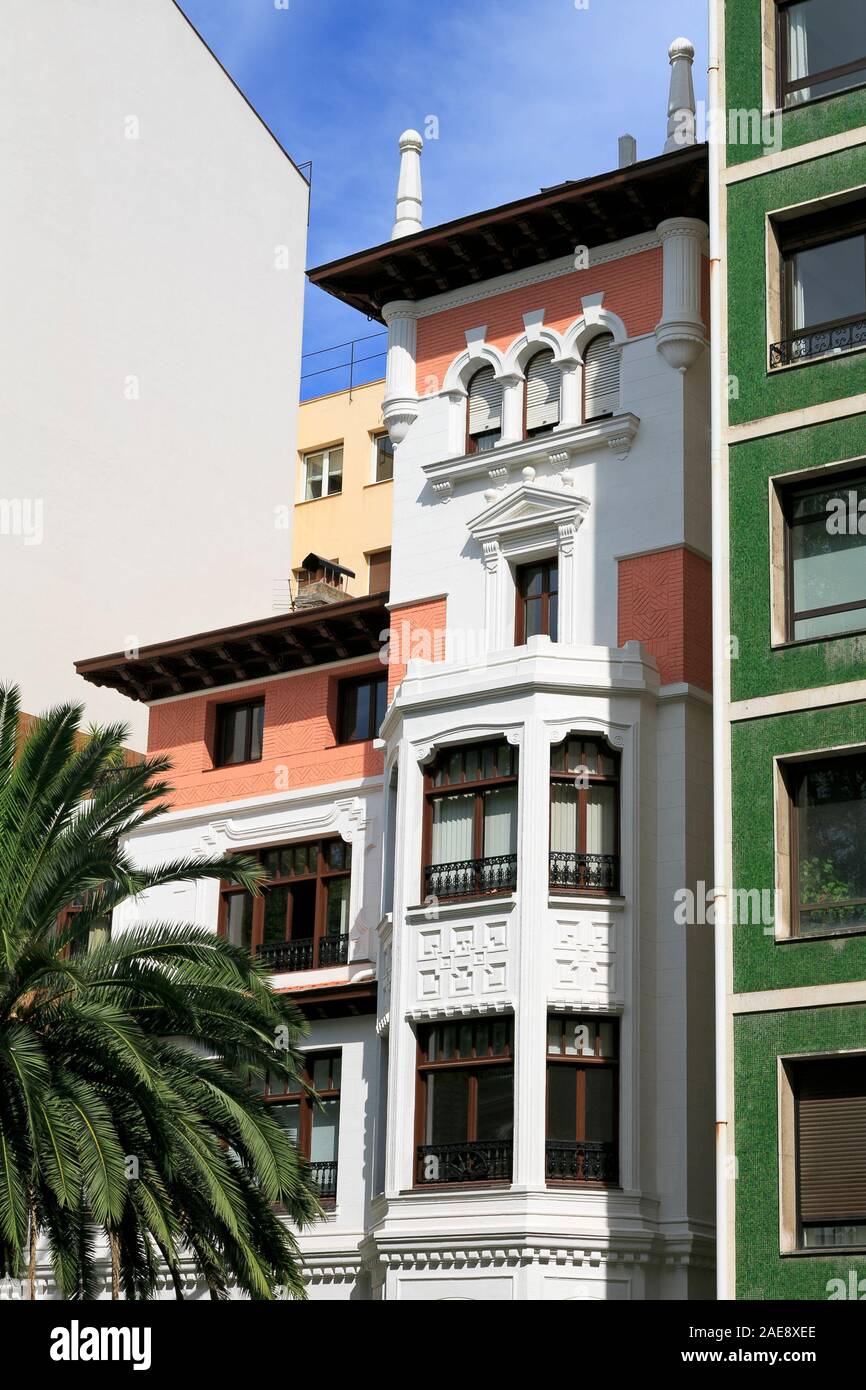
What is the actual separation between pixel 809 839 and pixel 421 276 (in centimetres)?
1395

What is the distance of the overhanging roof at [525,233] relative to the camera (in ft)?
103

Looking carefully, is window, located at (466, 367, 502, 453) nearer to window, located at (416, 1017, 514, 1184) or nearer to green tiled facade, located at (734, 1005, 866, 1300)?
window, located at (416, 1017, 514, 1184)

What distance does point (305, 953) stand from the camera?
34.1 metres

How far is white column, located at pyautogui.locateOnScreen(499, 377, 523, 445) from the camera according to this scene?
108 feet

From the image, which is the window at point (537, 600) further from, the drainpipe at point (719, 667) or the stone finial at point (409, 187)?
the stone finial at point (409, 187)

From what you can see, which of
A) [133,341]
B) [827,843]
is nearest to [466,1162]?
[827,843]

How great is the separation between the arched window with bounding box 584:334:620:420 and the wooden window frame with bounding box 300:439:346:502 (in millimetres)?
19797

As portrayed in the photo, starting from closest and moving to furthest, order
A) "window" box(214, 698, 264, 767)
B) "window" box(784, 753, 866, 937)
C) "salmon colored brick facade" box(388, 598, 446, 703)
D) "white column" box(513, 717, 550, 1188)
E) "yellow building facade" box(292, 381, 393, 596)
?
"window" box(784, 753, 866, 937) < "white column" box(513, 717, 550, 1188) < "salmon colored brick facade" box(388, 598, 446, 703) < "window" box(214, 698, 264, 767) < "yellow building facade" box(292, 381, 393, 596)

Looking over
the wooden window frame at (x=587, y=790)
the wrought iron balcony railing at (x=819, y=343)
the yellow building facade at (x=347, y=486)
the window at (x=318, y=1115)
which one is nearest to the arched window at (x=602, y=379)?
the wrought iron balcony railing at (x=819, y=343)

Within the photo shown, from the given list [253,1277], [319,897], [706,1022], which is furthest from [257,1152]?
[319,897]

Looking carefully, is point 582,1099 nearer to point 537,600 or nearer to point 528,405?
point 537,600

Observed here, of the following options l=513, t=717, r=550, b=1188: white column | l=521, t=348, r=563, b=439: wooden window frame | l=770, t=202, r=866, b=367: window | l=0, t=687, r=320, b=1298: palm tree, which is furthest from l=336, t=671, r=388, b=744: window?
l=770, t=202, r=866, b=367: window

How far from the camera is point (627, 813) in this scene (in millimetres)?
29250
